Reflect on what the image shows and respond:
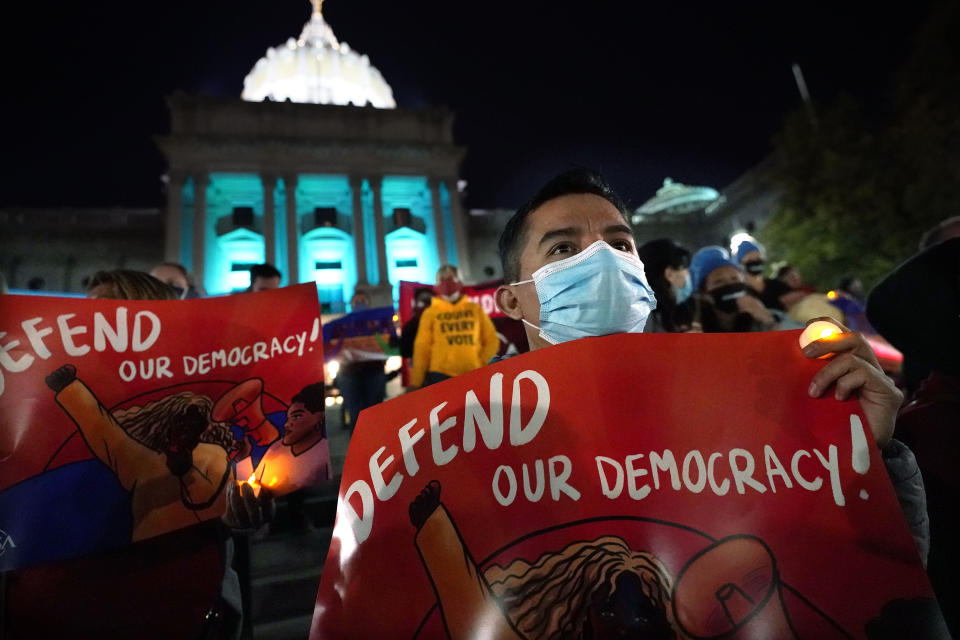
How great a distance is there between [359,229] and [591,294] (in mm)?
36109

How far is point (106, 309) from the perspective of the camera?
192 centimetres

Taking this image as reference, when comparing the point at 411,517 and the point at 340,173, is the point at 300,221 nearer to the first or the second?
the point at 340,173

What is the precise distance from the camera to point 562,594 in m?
0.94

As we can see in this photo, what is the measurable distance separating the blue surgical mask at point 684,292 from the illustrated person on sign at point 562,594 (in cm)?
286

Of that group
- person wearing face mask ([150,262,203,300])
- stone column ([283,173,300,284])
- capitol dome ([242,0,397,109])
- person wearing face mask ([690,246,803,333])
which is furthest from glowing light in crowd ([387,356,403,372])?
capitol dome ([242,0,397,109])

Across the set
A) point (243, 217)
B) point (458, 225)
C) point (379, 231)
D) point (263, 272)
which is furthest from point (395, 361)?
point (243, 217)

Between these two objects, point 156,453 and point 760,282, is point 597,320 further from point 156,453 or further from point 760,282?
point 760,282

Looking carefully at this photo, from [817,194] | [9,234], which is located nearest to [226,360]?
[817,194]

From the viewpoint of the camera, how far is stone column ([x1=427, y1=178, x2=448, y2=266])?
3638 cm

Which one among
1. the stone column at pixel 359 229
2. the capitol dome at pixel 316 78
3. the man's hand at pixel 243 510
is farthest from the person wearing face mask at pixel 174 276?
the capitol dome at pixel 316 78

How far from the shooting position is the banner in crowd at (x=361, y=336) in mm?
5613

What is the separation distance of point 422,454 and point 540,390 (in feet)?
1.02

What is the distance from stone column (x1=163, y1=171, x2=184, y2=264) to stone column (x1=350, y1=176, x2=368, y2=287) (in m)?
11.2

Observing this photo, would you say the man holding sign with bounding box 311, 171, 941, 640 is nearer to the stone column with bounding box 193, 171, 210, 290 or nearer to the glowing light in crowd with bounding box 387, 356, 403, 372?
the glowing light in crowd with bounding box 387, 356, 403, 372
